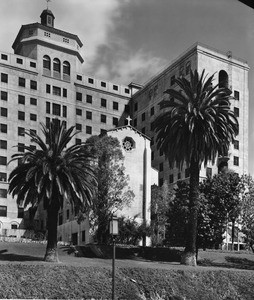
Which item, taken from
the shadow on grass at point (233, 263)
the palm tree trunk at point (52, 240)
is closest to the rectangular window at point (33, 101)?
the shadow on grass at point (233, 263)

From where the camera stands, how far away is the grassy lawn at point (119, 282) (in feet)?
133

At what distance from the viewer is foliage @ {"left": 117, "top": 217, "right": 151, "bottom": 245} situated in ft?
246

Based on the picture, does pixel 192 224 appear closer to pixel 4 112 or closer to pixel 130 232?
pixel 130 232

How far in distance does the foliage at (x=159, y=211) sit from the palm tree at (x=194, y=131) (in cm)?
2396

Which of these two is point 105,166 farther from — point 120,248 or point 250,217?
point 250,217

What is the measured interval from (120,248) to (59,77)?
6784 cm

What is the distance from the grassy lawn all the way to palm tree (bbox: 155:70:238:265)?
8335mm

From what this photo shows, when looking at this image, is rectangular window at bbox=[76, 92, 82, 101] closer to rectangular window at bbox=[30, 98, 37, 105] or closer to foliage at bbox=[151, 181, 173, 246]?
rectangular window at bbox=[30, 98, 37, 105]

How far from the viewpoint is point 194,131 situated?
59.6 meters

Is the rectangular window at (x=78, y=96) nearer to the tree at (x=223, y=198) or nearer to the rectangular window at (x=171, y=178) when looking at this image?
the rectangular window at (x=171, y=178)

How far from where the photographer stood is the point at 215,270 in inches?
2056

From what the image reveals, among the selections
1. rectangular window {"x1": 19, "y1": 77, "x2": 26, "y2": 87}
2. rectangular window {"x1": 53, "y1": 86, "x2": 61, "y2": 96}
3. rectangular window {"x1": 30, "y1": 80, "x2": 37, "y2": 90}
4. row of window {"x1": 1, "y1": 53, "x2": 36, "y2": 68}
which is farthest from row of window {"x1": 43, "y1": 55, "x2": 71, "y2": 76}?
rectangular window {"x1": 19, "y1": 77, "x2": 26, "y2": 87}

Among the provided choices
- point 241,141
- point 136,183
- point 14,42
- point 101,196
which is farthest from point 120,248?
point 14,42

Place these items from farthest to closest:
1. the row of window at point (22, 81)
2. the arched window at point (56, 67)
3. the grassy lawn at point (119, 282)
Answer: the arched window at point (56, 67), the row of window at point (22, 81), the grassy lawn at point (119, 282)
